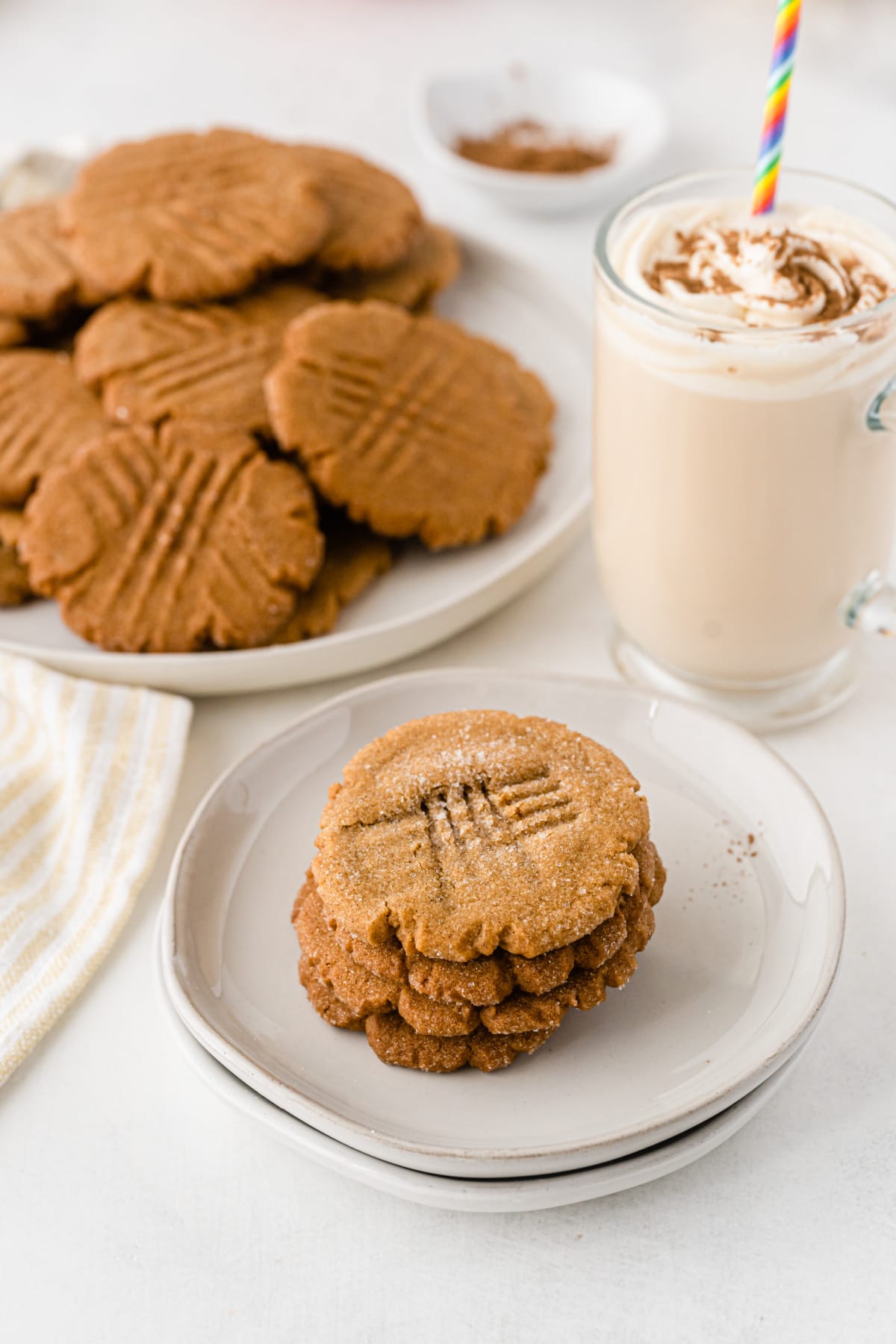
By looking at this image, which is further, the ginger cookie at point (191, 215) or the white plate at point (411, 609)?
the ginger cookie at point (191, 215)

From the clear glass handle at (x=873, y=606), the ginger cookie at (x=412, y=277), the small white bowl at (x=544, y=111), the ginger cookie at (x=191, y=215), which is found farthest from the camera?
the small white bowl at (x=544, y=111)

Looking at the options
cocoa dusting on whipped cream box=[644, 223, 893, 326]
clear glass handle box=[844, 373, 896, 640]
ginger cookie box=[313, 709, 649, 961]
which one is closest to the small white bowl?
cocoa dusting on whipped cream box=[644, 223, 893, 326]

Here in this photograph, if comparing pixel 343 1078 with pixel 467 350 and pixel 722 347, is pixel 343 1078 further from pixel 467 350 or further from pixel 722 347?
pixel 467 350

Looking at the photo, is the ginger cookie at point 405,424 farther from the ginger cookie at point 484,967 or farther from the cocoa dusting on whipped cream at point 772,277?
the ginger cookie at point 484,967

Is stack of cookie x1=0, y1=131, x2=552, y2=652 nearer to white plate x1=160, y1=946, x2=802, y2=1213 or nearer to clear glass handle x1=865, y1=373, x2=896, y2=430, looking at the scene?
clear glass handle x1=865, y1=373, x2=896, y2=430

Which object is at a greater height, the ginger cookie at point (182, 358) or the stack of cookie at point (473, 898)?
the ginger cookie at point (182, 358)

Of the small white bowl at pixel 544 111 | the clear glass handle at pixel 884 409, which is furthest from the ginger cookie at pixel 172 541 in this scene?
the small white bowl at pixel 544 111

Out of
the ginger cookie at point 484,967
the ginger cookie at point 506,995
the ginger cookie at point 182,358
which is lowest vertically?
the ginger cookie at point 506,995
